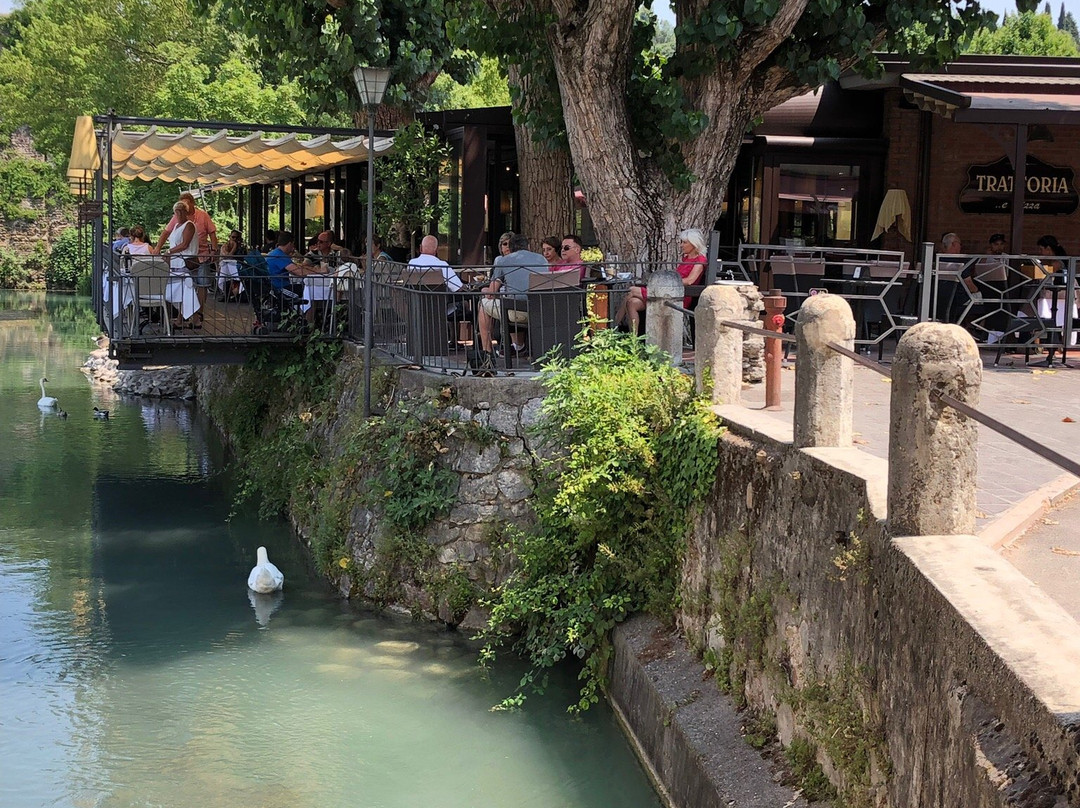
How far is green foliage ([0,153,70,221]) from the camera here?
51.1 m

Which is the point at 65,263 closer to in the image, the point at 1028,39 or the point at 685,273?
the point at 1028,39

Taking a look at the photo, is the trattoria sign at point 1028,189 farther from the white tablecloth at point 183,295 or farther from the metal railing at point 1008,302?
the white tablecloth at point 183,295

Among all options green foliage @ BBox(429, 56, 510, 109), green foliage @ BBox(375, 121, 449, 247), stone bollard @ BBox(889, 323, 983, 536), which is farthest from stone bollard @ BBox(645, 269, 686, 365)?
green foliage @ BBox(429, 56, 510, 109)

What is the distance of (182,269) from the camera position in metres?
14.3

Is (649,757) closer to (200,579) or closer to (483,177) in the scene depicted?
(200,579)

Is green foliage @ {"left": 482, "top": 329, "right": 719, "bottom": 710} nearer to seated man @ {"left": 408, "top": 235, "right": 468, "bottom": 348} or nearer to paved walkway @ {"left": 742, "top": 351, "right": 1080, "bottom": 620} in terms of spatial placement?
paved walkway @ {"left": 742, "top": 351, "right": 1080, "bottom": 620}

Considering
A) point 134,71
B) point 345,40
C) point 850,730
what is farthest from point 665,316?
point 134,71

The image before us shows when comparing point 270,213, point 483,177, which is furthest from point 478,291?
point 270,213

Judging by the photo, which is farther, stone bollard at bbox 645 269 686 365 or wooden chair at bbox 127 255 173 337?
wooden chair at bbox 127 255 173 337

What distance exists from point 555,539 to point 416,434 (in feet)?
6.16

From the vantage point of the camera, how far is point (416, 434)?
Result: 1059 centimetres

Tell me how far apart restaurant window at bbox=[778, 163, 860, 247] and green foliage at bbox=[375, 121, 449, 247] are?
4.55 m

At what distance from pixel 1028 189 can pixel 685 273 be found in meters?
7.56

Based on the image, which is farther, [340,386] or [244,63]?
[244,63]
